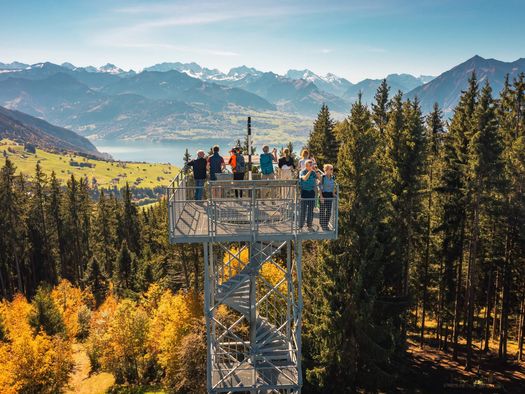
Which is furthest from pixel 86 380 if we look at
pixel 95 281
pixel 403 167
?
pixel 403 167

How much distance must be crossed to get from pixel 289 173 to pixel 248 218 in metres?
3.09

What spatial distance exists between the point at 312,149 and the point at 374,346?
21015 mm

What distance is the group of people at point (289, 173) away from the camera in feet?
46.4

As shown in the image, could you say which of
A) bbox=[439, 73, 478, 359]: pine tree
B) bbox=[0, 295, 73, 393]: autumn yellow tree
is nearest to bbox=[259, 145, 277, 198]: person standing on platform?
bbox=[439, 73, 478, 359]: pine tree

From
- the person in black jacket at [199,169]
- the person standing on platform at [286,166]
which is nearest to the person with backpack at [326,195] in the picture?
the person standing on platform at [286,166]

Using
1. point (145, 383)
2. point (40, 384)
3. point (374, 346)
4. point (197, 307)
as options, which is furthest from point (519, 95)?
point (40, 384)

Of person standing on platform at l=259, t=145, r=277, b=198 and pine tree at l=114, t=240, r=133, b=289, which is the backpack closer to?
person standing on platform at l=259, t=145, r=277, b=198

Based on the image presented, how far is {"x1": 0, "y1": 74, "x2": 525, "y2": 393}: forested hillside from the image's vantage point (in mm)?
23609

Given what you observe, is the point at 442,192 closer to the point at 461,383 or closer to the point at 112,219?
the point at 461,383

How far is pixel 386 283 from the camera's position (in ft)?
89.4

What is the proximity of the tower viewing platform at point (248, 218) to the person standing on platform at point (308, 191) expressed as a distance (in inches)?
1.5

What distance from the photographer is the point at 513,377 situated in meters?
29.4

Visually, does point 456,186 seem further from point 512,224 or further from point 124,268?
point 124,268

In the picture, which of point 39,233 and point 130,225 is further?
point 130,225
